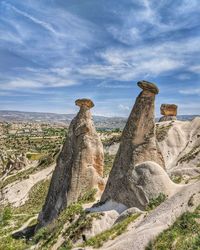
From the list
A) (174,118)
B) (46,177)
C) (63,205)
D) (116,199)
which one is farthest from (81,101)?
(174,118)

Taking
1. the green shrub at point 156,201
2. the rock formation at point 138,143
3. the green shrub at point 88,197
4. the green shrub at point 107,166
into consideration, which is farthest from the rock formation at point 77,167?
the green shrub at point 107,166

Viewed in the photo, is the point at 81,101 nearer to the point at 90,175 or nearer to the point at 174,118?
A: the point at 90,175

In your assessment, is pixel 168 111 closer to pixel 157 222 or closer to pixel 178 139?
pixel 178 139

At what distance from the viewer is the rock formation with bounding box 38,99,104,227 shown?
1120 inches

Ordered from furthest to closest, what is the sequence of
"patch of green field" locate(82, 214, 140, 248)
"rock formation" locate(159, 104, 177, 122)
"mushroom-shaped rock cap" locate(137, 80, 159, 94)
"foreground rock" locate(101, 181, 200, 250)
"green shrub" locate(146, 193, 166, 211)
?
"rock formation" locate(159, 104, 177, 122) → "mushroom-shaped rock cap" locate(137, 80, 159, 94) → "green shrub" locate(146, 193, 166, 211) → "patch of green field" locate(82, 214, 140, 248) → "foreground rock" locate(101, 181, 200, 250)

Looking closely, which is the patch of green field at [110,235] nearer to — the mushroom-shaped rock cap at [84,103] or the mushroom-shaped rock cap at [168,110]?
the mushroom-shaped rock cap at [84,103]

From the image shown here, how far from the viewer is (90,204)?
1023 inches

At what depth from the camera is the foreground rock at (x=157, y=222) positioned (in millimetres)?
14586

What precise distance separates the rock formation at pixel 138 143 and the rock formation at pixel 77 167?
446 centimetres

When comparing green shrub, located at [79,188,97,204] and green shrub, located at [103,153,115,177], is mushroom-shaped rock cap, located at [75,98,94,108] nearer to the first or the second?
green shrub, located at [79,188,97,204]

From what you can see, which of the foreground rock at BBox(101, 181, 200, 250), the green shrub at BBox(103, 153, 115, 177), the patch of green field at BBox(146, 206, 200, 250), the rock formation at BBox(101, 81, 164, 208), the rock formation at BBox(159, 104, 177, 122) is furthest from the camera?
the rock formation at BBox(159, 104, 177, 122)

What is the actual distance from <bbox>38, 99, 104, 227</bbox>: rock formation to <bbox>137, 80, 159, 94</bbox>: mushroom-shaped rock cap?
7373mm

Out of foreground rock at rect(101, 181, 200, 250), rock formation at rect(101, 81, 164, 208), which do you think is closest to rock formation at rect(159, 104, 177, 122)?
rock formation at rect(101, 81, 164, 208)

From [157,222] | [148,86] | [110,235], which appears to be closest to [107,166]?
[148,86]
